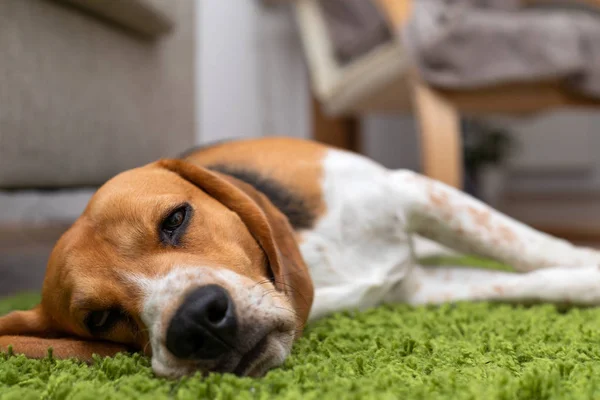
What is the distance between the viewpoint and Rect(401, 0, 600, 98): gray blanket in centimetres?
297

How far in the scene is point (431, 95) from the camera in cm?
303

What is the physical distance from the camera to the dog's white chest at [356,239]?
170 centimetres

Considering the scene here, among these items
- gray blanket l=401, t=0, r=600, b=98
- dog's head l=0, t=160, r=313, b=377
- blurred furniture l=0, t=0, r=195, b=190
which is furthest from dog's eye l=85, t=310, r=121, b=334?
gray blanket l=401, t=0, r=600, b=98

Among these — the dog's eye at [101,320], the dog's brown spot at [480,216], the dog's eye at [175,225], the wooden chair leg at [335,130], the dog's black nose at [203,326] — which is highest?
the dog's eye at [175,225]

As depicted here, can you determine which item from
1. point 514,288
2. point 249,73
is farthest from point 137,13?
point 249,73

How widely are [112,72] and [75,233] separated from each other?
125 centimetres

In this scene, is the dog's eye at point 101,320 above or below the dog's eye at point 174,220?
below

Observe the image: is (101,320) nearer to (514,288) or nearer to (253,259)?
(253,259)

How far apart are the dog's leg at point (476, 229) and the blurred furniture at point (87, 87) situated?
114 cm

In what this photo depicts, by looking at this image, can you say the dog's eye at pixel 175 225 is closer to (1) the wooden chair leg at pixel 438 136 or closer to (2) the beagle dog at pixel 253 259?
(2) the beagle dog at pixel 253 259

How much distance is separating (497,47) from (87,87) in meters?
1.91

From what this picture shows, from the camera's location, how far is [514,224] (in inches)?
74.0

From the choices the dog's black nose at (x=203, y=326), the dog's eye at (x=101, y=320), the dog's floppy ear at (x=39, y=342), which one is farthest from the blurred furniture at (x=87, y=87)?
the dog's black nose at (x=203, y=326)

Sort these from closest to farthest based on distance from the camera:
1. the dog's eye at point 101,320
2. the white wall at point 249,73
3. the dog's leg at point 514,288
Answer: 1. the dog's eye at point 101,320
2. the dog's leg at point 514,288
3. the white wall at point 249,73
